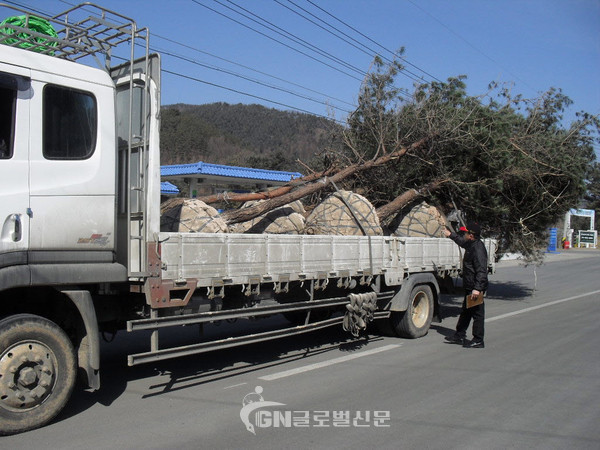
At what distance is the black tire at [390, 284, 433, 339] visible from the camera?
8781mm

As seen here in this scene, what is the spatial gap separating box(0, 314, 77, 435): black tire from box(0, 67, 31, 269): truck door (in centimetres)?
58

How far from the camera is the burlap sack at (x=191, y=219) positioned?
6.75m

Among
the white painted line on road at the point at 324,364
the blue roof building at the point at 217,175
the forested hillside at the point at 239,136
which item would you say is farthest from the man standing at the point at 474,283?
the blue roof building at the point at 217,175

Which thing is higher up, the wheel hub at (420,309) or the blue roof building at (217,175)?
the blue roof building at (217,175)

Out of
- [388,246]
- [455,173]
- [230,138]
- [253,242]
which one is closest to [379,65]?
[455,173]

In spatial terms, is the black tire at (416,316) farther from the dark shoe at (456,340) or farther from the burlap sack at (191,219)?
the burlap sack at (191,219)

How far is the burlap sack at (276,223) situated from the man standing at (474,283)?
2710 mm

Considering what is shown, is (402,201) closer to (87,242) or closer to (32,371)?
(87,242)

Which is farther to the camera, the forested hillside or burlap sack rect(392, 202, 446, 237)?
the forested hillside

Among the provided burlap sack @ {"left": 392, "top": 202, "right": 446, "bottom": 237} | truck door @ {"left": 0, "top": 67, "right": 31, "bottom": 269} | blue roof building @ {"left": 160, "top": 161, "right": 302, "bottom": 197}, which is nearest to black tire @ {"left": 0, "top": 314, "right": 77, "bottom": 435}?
truck door @ {"left": 0, "top": 67, "right": 31, "bottom": 269}

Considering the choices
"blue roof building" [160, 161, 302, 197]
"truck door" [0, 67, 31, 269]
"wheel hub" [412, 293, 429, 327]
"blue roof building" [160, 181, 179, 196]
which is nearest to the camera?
"truck door" [0, 67, 31, 269]

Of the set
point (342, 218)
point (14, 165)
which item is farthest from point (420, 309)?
point (14, 165)

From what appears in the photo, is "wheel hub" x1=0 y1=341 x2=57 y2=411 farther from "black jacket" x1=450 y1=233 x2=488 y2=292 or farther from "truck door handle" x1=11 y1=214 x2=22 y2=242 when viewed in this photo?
"black jacket" x1=450 y1=233 x2=488 y2=292

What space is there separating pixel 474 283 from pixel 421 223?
6.66 feet
